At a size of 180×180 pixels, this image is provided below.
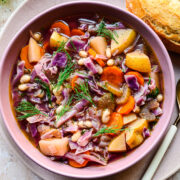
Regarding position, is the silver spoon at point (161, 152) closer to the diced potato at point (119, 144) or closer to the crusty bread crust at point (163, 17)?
the diced potato at point (119, 144)

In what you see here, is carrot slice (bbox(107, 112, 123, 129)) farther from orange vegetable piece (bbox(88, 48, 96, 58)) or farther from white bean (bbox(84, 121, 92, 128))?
orange vegetable piece (bbox(88, 48, 96, 58))

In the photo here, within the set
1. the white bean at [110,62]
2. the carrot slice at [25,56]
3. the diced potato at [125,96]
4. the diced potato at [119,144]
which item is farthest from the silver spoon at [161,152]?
the carrot slice at [25,56]

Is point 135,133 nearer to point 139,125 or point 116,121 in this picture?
point 139,125

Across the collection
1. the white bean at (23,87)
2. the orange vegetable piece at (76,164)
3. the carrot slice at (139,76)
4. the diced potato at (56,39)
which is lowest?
the orange vegetable piece at (76,164)

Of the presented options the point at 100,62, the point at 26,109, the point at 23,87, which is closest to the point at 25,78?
the point at 23,87

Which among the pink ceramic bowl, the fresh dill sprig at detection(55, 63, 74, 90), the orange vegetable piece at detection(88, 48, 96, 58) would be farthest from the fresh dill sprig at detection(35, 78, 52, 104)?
the orange vegetable piece at detection(88, 48, 96, 58)

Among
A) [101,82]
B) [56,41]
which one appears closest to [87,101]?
[101,82]
